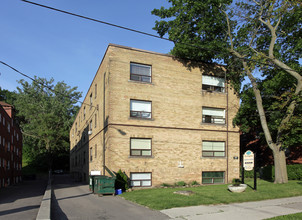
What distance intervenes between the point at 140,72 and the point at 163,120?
4107 millimetres

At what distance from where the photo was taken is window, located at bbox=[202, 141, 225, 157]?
74.8 feet

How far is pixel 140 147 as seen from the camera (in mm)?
20625

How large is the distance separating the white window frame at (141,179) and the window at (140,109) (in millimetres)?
4255

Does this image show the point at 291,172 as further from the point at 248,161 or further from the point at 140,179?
the point at 140,179

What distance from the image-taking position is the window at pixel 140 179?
2009 centimetres

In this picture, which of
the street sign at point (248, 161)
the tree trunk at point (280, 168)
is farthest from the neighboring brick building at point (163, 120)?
the street sign at point (248, 161)

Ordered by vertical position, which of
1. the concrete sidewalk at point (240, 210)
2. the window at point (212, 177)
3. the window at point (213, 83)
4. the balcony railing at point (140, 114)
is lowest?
the window at point (212, 177)

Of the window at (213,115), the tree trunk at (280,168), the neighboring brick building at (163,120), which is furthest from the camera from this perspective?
the window at (213,115)

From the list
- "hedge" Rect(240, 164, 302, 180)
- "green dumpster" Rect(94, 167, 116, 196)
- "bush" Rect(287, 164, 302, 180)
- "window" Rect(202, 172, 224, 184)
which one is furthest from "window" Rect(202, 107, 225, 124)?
"green dumpster" Rect(94, 167, 116, 196)

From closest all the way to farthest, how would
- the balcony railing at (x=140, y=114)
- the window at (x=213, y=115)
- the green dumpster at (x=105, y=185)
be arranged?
the green dumpster at (x=105, y=185) → the balcony railing at (x=140, y=114) → the window at (x=213, y=115)

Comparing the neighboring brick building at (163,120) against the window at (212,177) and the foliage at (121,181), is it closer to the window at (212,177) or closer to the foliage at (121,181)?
the window at (212,177)

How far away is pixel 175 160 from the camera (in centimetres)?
2136

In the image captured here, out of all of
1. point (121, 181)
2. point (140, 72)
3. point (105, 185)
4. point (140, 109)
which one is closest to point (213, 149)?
point (140, 109)

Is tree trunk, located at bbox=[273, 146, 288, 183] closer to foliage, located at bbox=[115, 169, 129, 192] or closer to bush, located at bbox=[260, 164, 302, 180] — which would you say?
bush, located at bbox=[260, 164, 302, 180]
